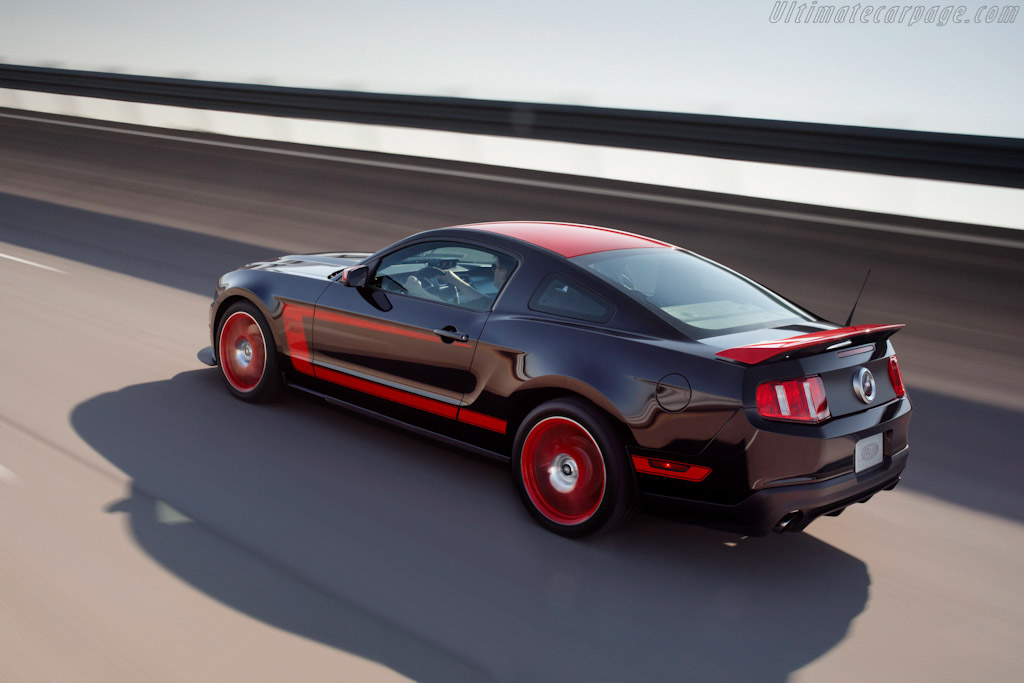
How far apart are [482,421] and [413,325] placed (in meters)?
0.68

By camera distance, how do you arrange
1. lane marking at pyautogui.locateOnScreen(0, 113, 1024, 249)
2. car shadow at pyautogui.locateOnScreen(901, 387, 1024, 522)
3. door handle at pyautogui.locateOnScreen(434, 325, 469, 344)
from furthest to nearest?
Answer: lane marking at pyautogui.locateOnScreen(0, 113, 1024, 249) → car shadow at pyautogui.locateOnScreen(901, 387, 1024, 522) → door handle at pyautogui.locateOnScreen(434, 325, 469, 344)

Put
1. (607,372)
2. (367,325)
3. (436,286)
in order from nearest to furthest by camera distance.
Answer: (607,372) → (436,286) → (367,325)

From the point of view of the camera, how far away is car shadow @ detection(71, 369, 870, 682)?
3170mm

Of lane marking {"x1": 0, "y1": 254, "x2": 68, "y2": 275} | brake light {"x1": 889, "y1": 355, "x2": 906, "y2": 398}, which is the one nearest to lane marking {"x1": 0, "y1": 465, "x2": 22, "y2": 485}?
brake light {"x1": 889, "y1": 355, "x2": 906, "y2": 398}

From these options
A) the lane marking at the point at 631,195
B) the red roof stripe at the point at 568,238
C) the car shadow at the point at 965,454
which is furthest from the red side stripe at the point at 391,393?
the lane marking at the point at 631,195

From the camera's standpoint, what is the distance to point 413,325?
464cm

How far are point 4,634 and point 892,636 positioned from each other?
3268mm

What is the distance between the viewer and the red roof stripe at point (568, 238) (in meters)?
4.38

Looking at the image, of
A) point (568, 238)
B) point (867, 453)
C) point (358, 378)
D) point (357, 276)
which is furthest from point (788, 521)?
point (357, 276)

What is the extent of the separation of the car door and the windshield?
60 centimetres

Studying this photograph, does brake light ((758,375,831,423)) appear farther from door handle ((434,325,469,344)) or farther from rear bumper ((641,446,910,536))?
door handle ((434,325,469,344))

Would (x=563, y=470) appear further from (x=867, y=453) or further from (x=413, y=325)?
(x=867, y=453)

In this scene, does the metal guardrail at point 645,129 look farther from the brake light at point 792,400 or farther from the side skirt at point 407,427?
the side skirt at point 407,427

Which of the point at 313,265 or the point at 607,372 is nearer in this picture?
the point at 607,372
